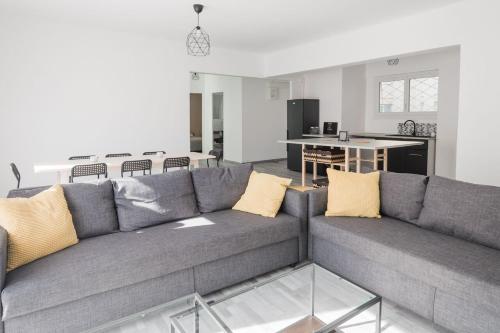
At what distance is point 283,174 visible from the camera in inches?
315

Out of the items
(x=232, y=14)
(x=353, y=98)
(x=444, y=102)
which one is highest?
(x=232, y=14)

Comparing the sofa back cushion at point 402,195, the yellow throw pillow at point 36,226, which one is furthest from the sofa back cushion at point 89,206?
the sofa back cushion at point 402,195

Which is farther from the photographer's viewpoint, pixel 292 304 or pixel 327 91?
pixel 327 91

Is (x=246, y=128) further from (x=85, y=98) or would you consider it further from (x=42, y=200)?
(x=42, y=200)

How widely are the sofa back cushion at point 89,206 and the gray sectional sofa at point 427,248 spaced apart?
65.5 inches

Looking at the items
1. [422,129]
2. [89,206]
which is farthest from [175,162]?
[422,129]

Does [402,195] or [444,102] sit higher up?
[444,102]

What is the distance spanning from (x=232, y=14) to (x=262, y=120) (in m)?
4.95

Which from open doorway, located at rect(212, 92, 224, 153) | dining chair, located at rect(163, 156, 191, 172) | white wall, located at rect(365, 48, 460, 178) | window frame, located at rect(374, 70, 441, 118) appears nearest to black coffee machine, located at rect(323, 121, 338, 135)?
window frame, located at rect(374, 70, 441, 118)

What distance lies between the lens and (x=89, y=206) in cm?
264

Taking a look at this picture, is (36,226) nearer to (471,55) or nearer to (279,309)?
(279,309)

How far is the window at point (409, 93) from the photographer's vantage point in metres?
7.17

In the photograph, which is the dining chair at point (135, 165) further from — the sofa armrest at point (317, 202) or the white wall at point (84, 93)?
the sofa armrest at point (317, 202)

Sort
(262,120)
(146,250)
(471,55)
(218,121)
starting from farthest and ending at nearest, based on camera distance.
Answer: (218,121) < (262,120) < (471,55) < (146,250)
